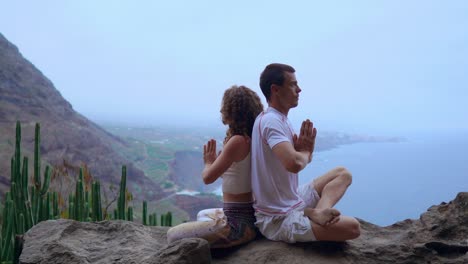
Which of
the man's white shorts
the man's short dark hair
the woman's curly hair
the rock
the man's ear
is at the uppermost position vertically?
the man's short dark hair

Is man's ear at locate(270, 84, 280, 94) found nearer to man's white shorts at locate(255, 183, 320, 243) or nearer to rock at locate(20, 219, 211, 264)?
man's white shorts at locate(255, 183, 320, 243)

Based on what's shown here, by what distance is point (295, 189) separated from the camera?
250 cm

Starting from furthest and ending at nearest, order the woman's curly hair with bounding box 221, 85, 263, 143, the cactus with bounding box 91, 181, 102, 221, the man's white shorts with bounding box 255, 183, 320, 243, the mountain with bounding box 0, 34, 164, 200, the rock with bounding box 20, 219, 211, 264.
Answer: the mountain with bounding box 0, 34, 164, 200 → the cactus with bounding box 91, 181, 102, 221 → the woman's curly hair with bounding box 221, 85, 263, 143 → the man's white shorts with bounding box 255, 183, 320, 243 → the rock with bounding box 20, 219, 211, 264

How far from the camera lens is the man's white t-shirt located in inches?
93.7

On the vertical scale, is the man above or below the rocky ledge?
above

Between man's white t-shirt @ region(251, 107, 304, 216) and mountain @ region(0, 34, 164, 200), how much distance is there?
554 centimetres

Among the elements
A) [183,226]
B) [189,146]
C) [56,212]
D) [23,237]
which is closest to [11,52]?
[189,146]

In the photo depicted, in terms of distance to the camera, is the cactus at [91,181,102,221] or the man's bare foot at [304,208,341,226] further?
the cactus at [91,181,102,221]

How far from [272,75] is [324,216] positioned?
2.52 ft

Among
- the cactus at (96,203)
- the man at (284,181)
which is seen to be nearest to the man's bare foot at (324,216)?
the man at (284,181)

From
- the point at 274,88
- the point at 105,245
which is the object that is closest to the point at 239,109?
the point at 274,88

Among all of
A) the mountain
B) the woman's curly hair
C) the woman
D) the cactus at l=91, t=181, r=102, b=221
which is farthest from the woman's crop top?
the mountain

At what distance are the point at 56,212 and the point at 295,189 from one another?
2.87m

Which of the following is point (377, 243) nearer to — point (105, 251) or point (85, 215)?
point (105, 251)
